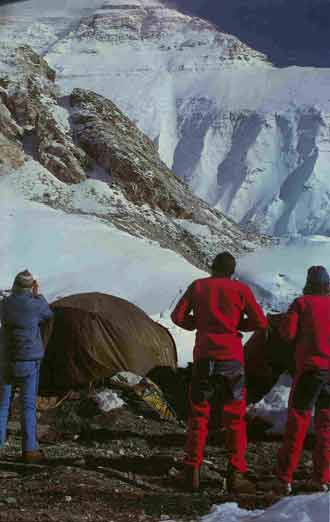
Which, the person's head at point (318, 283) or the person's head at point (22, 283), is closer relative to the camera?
the person's head at point (318, 283)

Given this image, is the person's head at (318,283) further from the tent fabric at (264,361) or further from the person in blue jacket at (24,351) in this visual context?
the person in blue jacket at (24,351)

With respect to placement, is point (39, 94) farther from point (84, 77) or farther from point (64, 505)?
point (84, 77)

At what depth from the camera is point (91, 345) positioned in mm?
7234

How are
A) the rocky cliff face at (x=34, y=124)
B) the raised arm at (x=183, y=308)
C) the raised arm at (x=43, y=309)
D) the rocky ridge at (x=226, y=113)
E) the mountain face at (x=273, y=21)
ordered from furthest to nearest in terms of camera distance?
the mountain face at (x=273, y=21), the rocky ridge at (x=226, y=113), the rocky cliff face at (x=34, y=124), the raised arm at (x=43, y=309), the raised arm at (x=183, y=308)

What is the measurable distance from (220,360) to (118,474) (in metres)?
1.02

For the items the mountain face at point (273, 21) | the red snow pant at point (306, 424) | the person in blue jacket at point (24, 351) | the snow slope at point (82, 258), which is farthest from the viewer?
the mountain face at point (273, 21)

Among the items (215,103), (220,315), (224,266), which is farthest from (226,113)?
(220,315)

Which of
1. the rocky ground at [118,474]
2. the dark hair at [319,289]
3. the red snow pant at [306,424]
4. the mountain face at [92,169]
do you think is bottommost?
the rocky ground at [118,474]

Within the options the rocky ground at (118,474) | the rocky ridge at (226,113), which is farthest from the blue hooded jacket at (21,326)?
the rocky ridge at (226,113)

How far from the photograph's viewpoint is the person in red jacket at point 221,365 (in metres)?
4.34

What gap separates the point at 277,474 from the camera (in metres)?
4.30

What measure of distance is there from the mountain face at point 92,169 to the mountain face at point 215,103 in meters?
40.6

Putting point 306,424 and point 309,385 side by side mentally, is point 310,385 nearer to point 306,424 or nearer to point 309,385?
point 309,385

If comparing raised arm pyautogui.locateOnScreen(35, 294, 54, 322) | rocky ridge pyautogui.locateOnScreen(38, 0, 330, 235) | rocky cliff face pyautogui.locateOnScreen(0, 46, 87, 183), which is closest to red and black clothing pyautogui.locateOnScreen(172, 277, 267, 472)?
raised arm pyautogui.locateOnScreen(35, 294, 54, 322)
